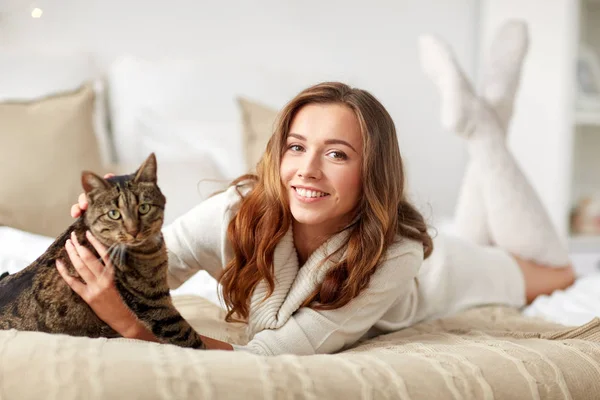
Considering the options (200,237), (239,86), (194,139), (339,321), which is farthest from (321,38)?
Answer: (339,321)

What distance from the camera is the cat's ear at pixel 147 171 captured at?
2.80 ft

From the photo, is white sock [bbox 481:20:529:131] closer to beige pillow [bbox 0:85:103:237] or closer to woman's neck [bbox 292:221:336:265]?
woman's neck [bbox 292:221:336:265]

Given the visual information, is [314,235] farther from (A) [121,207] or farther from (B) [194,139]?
→ (B) [194,139]

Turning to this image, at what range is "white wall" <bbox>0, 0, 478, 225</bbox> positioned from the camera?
246cm

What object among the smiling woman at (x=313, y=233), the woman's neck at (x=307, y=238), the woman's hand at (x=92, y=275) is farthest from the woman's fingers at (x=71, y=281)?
the woman's neck at (x=307, y=238)

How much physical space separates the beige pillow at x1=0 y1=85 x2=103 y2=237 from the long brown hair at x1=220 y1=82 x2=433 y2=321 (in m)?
0.32

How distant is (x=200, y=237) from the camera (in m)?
1.22

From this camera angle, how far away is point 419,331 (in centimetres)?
134

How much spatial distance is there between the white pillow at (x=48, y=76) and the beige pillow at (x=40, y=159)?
396 millimetres

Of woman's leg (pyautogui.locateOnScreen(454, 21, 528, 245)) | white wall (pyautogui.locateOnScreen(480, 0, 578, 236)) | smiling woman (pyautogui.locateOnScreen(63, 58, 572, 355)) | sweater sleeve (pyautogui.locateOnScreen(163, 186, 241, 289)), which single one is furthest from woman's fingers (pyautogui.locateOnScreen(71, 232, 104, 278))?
white wall (pyautogui.locateOnScreen(480, 0, 578, 236))

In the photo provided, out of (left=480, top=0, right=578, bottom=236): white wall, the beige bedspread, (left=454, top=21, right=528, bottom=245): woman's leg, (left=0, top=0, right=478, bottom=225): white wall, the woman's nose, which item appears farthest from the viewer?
(left=480, top=0, right=578, bottom=236): white wall

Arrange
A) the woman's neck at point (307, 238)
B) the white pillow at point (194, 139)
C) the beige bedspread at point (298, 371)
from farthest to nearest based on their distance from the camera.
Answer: the white pillow at point (194, 139) < the woman's neck at point (307, 238) < the beige bedspread at point (298, 371)

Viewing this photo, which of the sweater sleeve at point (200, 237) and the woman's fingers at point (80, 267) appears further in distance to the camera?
the sweater sleeve at point (200, 237)

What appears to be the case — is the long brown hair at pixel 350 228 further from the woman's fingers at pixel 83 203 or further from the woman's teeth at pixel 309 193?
→ the woman's fingers at pixel 83 203
